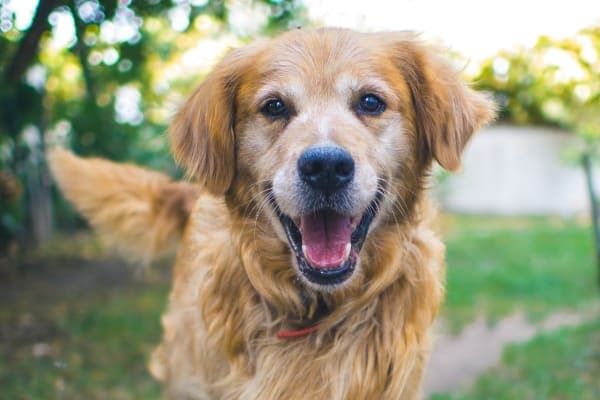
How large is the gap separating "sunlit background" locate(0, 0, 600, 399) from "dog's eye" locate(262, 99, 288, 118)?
690mm

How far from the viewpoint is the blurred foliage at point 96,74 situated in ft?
14.7

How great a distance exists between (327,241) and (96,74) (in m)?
4.15

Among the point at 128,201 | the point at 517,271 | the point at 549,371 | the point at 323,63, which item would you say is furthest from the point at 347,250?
the point at 517,271

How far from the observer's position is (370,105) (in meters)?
3.15

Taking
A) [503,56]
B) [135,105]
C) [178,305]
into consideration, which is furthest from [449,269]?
[178,305]

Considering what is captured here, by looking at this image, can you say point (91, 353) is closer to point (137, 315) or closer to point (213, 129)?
point (137, 315)

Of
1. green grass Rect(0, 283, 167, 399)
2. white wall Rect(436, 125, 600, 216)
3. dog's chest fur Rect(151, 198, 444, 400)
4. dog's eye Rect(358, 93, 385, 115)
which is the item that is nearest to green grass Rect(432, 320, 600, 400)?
dog's chest fur Rect(151, 198, 444, 400)

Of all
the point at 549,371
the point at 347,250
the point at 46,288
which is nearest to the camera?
the point at 347,250

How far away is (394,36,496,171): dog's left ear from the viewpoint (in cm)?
330

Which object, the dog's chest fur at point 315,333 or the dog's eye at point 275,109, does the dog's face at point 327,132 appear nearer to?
the dog's eye at point 275,109

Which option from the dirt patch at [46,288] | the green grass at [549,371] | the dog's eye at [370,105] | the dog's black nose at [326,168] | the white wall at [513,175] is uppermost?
the dog's eye at [370,105]

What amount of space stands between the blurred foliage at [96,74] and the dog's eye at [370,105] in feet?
3.13

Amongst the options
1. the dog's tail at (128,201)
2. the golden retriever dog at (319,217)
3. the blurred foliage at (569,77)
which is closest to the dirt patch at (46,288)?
the dog's tail at (128,201)

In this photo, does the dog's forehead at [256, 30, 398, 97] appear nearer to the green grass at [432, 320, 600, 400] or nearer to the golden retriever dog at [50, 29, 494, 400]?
the golden retriever dog at [50, 29, 494, 400]
